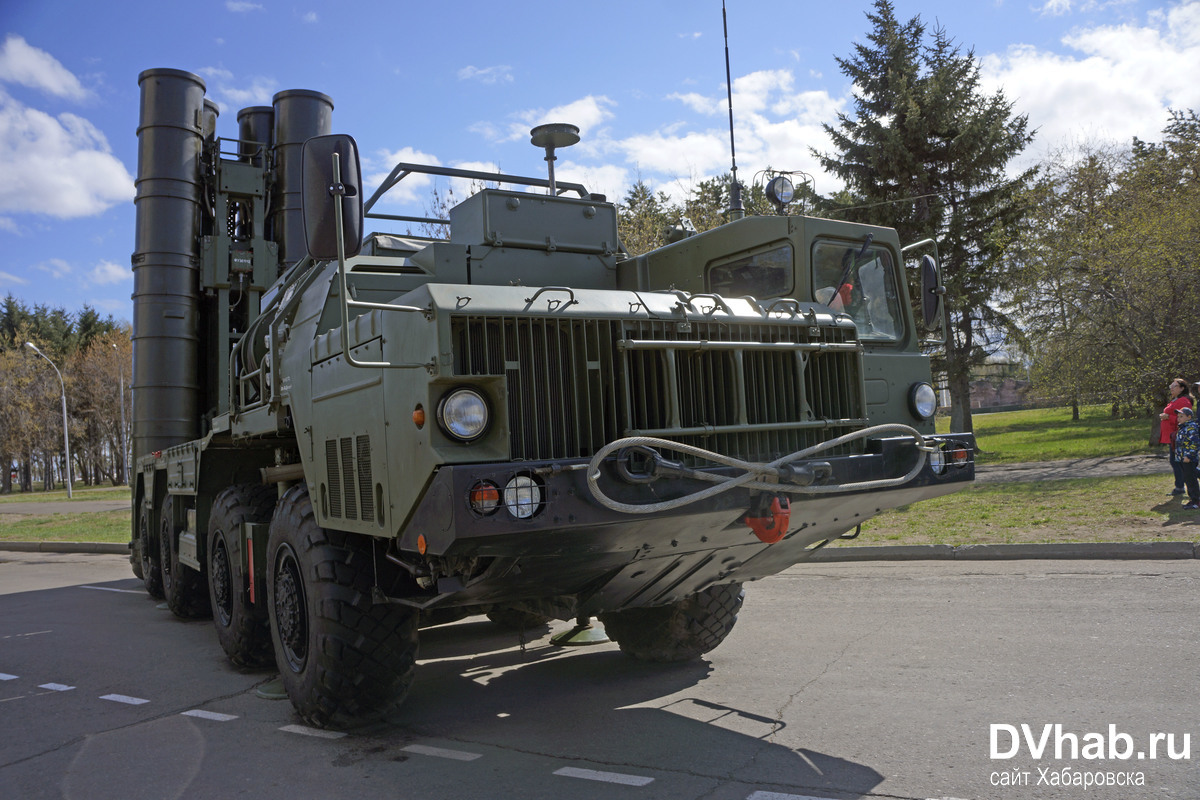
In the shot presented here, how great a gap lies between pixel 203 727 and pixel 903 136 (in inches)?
921

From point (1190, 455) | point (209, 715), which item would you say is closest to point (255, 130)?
point (209, 715)

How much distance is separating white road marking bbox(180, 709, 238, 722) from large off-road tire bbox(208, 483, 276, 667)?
87cm

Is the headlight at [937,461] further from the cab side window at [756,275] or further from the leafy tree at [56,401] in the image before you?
the leafy tree at [56,401]

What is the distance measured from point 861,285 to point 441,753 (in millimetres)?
3537

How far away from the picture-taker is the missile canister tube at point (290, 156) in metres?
10.1

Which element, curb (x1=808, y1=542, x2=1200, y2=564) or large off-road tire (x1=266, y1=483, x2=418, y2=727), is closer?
large off-road tire (x1=266, y1=483, x2=418, y2=727)

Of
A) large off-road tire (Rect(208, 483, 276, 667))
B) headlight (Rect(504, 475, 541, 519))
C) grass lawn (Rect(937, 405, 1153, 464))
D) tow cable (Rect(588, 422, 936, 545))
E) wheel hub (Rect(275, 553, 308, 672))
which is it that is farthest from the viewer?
grass lawn (Rect(937, 405, 1153, 464))

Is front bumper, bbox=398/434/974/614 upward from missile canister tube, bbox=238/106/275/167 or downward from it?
downward

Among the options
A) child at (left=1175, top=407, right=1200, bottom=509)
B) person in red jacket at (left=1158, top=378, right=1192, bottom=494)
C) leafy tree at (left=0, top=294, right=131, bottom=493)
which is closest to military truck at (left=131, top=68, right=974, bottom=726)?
child at (left=1175, top=407, right=1200, bottom=509)

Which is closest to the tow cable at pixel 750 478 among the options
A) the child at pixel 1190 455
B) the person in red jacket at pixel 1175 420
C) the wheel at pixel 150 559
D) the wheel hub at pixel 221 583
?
the wheel hub at pixel 221 583

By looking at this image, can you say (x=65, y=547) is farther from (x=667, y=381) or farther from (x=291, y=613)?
(x=667, y=381)

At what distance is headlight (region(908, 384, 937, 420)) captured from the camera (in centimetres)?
502

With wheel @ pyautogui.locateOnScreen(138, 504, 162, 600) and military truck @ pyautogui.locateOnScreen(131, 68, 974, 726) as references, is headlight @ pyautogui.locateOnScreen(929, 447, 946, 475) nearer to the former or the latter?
military truck @ pyautogui.locateOnScreen(131, 68, 974, 726)

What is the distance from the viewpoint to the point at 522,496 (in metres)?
3.47
